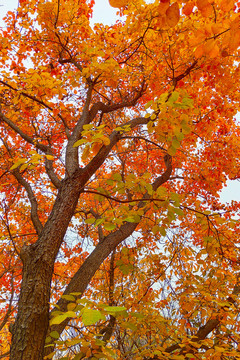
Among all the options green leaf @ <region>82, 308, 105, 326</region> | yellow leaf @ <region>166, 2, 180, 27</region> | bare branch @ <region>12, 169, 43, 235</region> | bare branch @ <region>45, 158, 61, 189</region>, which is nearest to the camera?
green leaf @ <region>82, 308, 105, 326</region>

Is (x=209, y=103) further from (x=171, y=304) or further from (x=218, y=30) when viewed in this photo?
(x=218, y=30)

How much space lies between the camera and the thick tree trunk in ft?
6.61

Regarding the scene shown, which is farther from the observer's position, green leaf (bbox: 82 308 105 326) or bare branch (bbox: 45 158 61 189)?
bare branch (bbox: 45 158 61 189)

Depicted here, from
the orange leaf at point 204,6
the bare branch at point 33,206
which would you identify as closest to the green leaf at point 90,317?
the orange leaf at point 204,6

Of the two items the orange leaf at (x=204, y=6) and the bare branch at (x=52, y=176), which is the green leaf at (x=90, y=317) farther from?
the bare branch at (x=52, y=176)

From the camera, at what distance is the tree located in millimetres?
1759

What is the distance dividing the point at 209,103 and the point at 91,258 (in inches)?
200

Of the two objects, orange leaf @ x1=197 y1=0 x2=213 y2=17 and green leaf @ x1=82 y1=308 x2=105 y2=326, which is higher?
orange leaf @ x1=197 y1=0 x2=213 y2=17

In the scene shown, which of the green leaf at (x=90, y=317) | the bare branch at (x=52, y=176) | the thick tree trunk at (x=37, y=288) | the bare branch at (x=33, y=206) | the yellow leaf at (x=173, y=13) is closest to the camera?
the green leaf at (x=90, y=317)

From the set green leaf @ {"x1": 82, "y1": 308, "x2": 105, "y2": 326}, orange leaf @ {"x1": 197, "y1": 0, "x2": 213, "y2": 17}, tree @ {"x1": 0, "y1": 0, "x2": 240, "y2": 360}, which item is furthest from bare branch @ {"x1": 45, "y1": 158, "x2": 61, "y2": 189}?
orange leaf @ {"x1": 197, "y1": 0, "x2": 213, "y2": 17}

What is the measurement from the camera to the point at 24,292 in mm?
2211

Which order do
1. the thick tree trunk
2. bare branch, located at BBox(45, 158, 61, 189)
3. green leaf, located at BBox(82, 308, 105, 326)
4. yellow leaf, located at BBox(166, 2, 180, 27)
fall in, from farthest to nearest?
bare branch, located at BBox(45, 158, 61, 189) → the thick tree trunk → yellow leaf, located at BBox(166, 2, 180, 27) → green leaf, located at BBox(82, 308, 105, 326)

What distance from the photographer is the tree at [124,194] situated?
1759 mm

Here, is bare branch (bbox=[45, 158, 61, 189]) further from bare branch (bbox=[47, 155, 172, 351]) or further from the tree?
bare branch (bbox=[47, 155, 172, 351])
